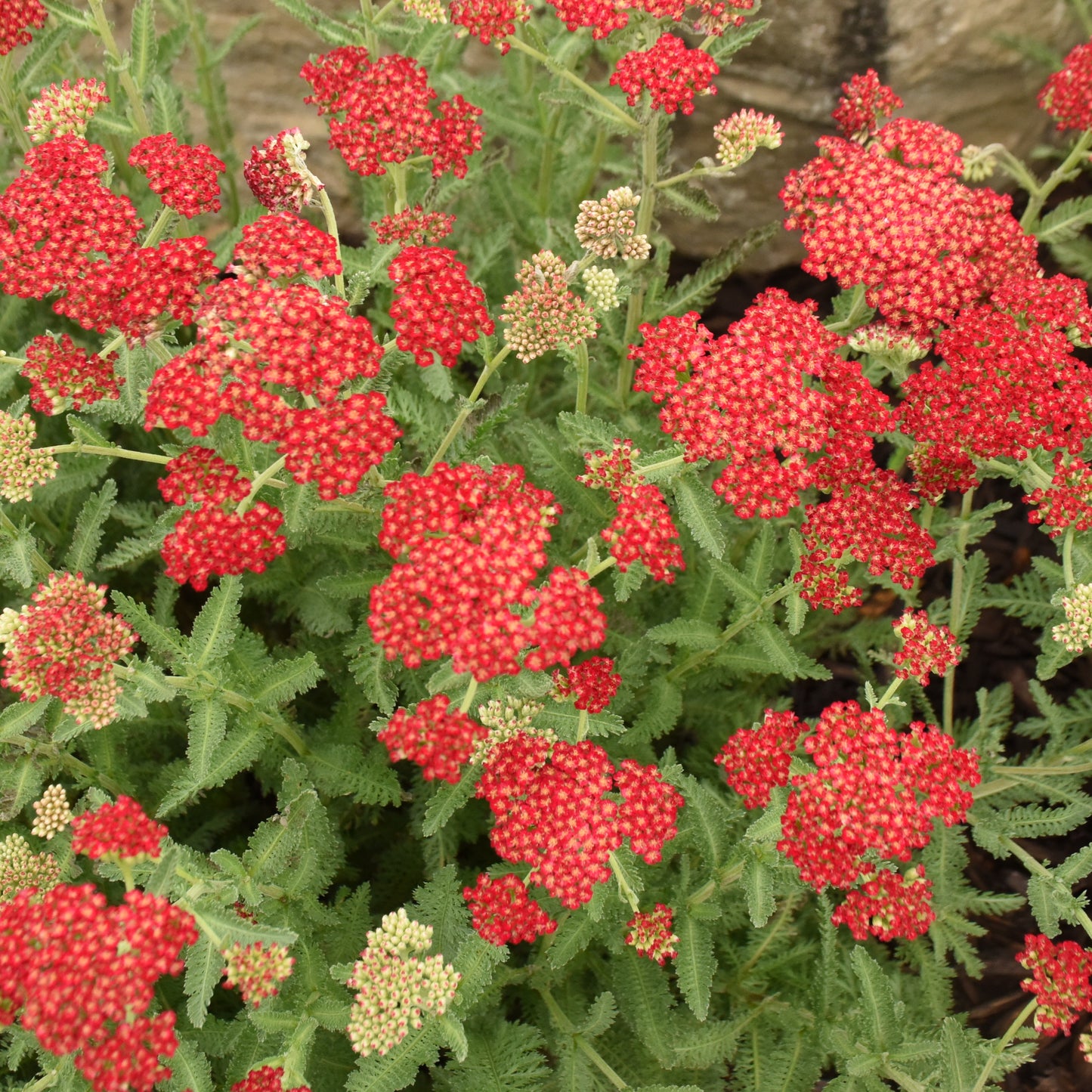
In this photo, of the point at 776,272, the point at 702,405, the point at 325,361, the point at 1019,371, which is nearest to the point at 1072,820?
the point at 1019,371

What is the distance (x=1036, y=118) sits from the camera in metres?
6.54

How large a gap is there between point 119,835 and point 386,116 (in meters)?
2.66

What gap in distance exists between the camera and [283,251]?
3281 millimetres

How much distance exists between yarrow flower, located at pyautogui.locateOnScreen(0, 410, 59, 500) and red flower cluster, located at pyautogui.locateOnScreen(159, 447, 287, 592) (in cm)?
58

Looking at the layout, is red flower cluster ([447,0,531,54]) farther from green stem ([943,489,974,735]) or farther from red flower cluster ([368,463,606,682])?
green stem ([943,489,974,735])

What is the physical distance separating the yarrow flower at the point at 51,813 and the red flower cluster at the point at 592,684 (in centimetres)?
178

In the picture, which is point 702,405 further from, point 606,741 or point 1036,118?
point 1036,118

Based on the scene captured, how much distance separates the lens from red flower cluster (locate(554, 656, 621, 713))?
3.52 meters

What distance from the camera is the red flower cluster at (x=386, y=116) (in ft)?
12.3

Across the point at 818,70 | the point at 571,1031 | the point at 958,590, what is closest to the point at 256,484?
the point at 571,1031

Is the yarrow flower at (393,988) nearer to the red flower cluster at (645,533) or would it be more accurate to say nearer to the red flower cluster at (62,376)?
the red flower cluster at (645,533)

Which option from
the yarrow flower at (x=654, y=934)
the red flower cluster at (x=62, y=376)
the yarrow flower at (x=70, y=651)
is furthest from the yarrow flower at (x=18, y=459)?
the yarrow flower at (x=654, y=934)

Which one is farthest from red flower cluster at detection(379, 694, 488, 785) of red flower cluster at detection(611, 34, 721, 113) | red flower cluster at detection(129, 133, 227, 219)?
red flower cluster at detection(611, 34, 721, 113)

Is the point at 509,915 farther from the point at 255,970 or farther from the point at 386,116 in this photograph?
the point at 386,116
